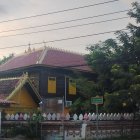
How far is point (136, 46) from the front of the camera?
28406 millimetres

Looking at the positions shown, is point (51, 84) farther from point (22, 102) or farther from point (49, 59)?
point (22, 102)

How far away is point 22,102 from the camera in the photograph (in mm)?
32781

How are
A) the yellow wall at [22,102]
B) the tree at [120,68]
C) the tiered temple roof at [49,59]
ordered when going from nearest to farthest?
1. the tree at [120,68]
2. the yellow wall at [22,102]
3. the tiered temple roof at [49,59]

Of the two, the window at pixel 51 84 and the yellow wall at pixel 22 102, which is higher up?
the window at pixel 51 84

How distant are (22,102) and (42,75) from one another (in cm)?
552

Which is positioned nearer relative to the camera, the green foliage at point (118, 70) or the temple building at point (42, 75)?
the green foliage at point (118, 70)

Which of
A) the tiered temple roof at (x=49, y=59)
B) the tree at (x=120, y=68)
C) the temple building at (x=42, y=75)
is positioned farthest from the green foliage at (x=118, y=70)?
the tiered temple roof at (x=49, y=59)

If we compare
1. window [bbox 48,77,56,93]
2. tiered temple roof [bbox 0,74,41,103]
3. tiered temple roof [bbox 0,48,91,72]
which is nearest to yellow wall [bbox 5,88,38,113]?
tiered temple roof [bbox 0,74,41,103]

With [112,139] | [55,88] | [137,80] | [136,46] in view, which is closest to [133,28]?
[136,46]

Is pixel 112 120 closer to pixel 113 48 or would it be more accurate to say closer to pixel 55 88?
pixel 113 48

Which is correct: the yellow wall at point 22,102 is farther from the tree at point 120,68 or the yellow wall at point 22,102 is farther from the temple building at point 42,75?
the tree at point 120,68

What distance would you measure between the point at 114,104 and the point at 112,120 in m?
1.07

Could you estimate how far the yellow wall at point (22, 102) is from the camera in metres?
31.7

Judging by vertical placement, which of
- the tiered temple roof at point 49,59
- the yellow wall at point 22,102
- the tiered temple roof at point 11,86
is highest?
the tiered temple roof at point 49,59
